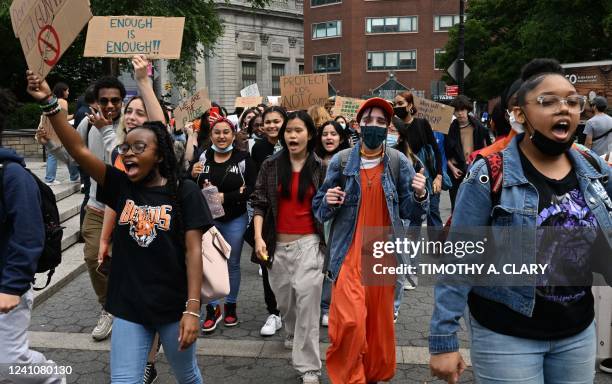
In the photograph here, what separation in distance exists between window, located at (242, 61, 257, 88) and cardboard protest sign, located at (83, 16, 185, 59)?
52.0 meters

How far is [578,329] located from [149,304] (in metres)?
1.98

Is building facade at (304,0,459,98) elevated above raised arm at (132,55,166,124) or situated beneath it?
elevated above

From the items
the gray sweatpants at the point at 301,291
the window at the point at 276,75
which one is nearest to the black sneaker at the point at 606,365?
the gray sweatpants at the point at 301,291

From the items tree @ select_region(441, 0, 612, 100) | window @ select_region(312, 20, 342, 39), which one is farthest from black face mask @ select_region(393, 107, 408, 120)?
window @ select_region(312, 20, 342, 39)

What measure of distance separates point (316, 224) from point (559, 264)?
93.8 inches

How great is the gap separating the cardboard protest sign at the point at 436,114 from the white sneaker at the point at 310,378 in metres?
4.67

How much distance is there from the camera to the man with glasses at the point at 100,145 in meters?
4.43

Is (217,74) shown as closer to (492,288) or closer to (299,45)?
(299,45)

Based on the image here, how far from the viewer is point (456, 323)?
245 centimetres

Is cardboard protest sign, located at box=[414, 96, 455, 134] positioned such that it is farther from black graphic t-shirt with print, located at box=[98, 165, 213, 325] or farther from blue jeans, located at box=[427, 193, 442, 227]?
black graphic t-shirt with print, located at box=[98, 165, 213, 325]

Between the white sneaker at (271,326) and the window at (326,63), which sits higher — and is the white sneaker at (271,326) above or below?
below

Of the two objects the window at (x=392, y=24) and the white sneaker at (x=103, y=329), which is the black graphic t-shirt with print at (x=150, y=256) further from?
the window at (x=392, y=24)

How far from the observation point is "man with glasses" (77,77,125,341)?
443 cm

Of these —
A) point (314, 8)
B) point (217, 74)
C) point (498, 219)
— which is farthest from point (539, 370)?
point (314, 8)
